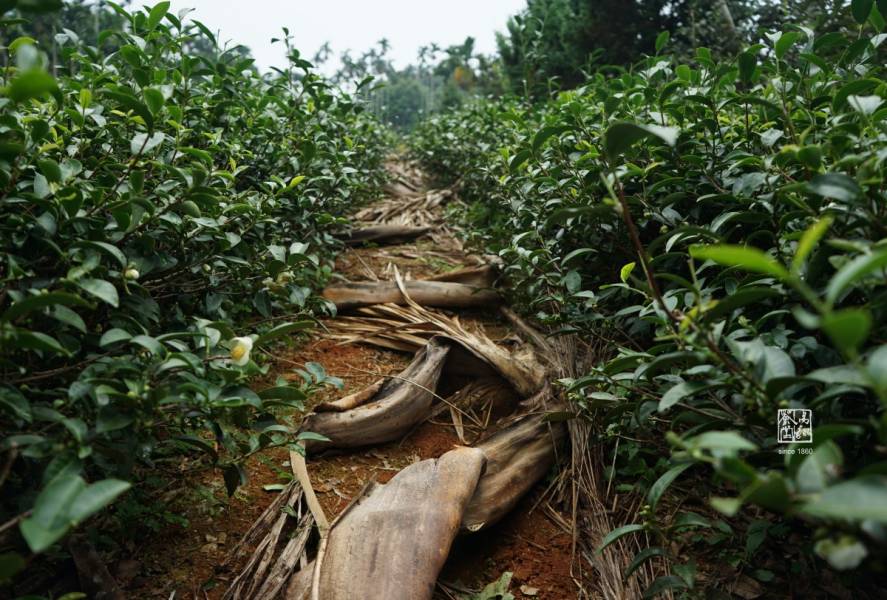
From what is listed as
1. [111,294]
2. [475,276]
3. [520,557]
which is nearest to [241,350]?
[111,294]

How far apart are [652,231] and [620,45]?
336 inches

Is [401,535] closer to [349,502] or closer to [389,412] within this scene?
[349,502]

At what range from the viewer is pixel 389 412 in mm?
2094

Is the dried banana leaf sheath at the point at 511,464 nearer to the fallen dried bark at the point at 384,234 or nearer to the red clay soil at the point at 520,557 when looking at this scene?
the red clay soil at the point at 520,557

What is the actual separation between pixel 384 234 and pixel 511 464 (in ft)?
8.81

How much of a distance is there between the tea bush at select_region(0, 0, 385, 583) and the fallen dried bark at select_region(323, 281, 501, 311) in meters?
0.89

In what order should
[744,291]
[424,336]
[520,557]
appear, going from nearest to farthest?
[744,291] < [520,557] < [424,336]

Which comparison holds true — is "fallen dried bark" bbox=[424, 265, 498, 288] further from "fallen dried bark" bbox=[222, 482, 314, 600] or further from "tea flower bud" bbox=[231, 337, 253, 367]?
"tea flower bud" bbox=[231, 337, 253, 367]

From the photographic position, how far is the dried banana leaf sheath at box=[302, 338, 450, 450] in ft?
6.48

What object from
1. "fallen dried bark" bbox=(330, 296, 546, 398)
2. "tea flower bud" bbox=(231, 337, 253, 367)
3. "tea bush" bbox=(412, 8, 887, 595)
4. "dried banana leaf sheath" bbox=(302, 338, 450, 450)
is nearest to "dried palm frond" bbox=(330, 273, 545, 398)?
"fallen dried bark" bbox=(330, 296, 546, 398)

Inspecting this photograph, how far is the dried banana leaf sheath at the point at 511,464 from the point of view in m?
1.70

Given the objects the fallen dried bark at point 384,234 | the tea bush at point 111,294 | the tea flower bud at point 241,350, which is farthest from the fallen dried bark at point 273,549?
the fallen dried bark at point 384,234

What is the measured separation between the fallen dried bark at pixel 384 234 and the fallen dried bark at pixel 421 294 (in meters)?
0.95

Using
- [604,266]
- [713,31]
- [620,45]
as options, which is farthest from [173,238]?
[620,45]
